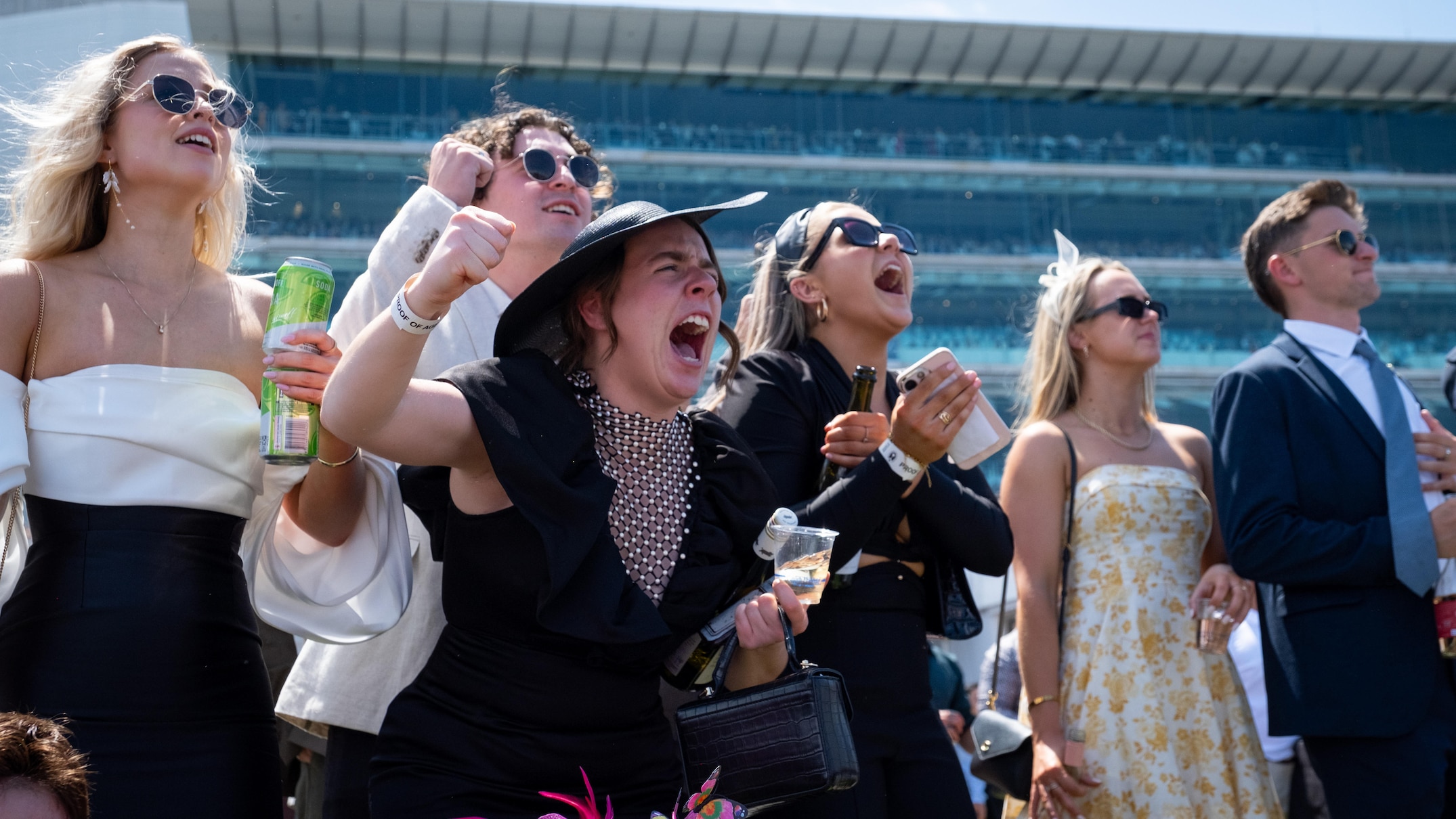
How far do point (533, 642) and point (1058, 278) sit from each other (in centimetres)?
272

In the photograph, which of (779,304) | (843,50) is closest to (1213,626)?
(779,304)

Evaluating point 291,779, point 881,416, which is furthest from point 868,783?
point 291,779

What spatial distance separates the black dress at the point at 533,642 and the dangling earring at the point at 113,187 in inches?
37.8

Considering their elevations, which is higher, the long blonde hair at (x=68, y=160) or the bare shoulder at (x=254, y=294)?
the long blonde hair at (x=68, y=160)

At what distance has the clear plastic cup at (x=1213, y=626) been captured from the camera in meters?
3.53

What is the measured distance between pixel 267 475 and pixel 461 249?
1021mm

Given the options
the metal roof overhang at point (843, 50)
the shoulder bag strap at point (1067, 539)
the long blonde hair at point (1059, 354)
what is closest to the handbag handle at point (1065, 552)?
the shoulder bag strap at point (1067, 539)

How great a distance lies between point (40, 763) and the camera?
5.64 ft

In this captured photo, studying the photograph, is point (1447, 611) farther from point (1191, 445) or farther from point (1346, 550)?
point (1191, 445)

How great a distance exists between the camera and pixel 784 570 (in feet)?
7.86

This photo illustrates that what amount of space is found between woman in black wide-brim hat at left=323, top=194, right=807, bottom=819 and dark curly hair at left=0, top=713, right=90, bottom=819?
0.52 m

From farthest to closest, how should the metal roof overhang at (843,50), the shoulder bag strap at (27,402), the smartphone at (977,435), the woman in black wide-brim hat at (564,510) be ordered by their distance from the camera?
the metal roof overhang at (843,50), the smartphone at (977,435), the shoulder bag strap at (27,402), the woman in black wide-brim hat at (564,510)

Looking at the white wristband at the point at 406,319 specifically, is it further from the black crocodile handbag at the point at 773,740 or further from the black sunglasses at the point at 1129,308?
the black sunglasses at the point at 1129,308

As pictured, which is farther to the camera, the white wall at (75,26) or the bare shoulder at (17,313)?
the white wall at (75,26)
